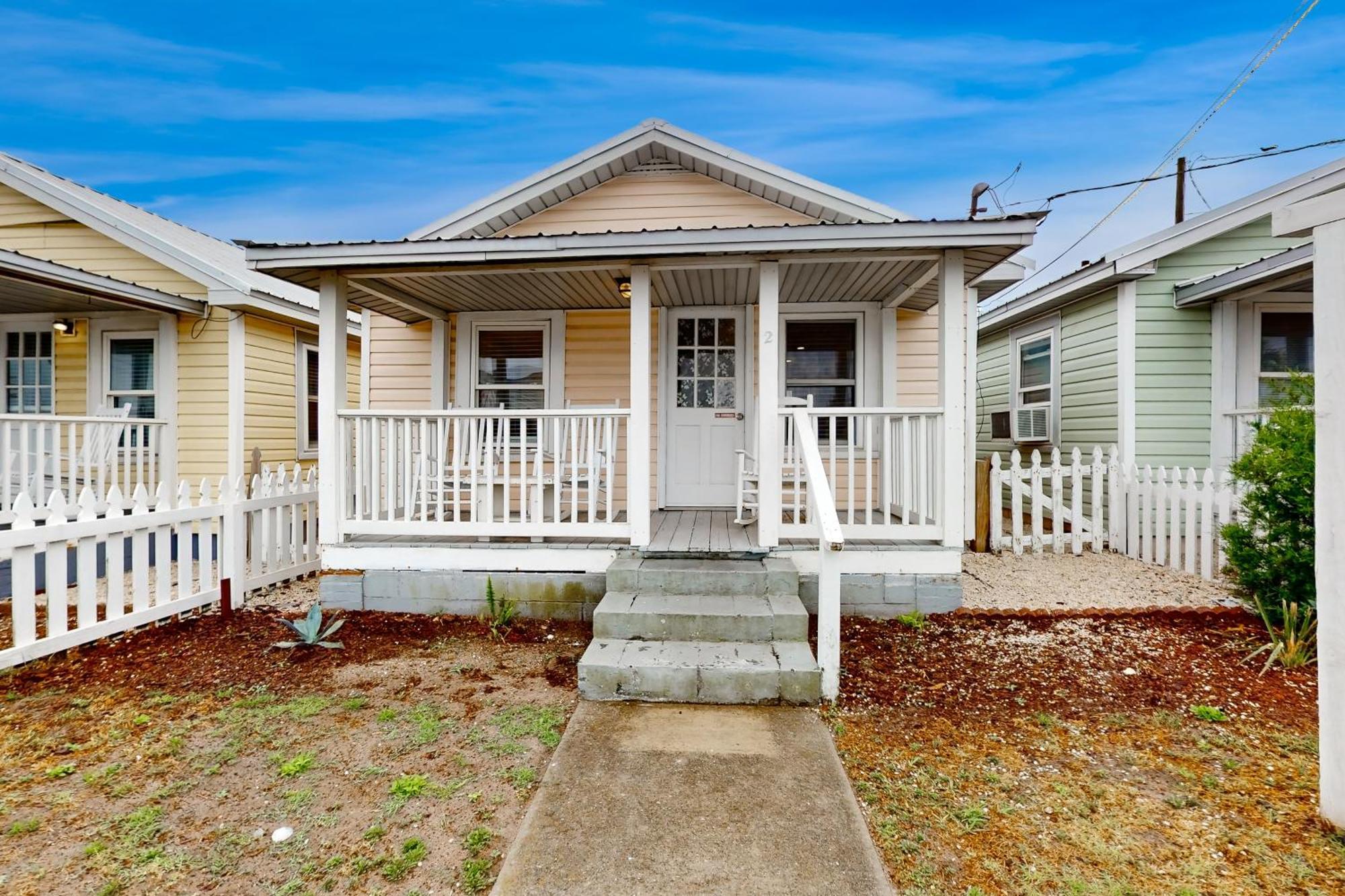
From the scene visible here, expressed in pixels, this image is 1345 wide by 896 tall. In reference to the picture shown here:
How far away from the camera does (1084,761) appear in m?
2.77

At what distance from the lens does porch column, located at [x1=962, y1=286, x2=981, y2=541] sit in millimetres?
6562

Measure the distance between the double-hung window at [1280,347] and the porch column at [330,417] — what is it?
9.18 metres

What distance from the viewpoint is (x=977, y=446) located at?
434 inches

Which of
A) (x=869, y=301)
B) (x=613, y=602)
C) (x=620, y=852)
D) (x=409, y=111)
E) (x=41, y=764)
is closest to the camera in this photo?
(x=620, y=852)

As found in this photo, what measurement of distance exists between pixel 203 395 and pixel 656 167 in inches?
229

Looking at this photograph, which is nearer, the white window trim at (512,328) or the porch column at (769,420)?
the porch column at (769,420)

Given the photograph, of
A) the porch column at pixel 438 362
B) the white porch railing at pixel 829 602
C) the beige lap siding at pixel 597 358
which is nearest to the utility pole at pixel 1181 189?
the beige lap siding at pixel 597 358

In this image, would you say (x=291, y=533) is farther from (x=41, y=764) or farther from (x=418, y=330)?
(x=41, y=764)

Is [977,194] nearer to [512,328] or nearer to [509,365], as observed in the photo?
[512,328]

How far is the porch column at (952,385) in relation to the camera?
180 inches

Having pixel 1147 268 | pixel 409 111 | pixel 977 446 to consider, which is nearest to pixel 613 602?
pixel 1147 268

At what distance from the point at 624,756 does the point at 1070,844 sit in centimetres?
165

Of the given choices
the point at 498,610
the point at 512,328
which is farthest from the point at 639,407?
the point at 512,328

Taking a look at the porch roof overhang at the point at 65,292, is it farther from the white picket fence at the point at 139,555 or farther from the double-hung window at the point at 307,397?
the white picket fence at the point at 139,555
